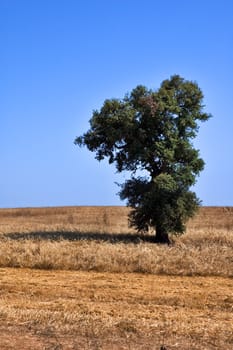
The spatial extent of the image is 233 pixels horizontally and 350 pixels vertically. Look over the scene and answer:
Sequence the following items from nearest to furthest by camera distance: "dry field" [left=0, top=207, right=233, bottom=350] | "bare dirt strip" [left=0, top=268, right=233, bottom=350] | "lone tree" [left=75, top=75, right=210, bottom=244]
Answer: "bare dirt strip" [left=0, top=268, right=233, bottom=350]
"dry field" [left=0, top=207, right=233, bottom=350]
"lone tree" [left=75, top=75, right=210, bottom=244]

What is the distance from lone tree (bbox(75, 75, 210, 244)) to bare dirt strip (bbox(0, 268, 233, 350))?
35.4 feet

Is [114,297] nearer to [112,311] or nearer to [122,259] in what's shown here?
[112,311]

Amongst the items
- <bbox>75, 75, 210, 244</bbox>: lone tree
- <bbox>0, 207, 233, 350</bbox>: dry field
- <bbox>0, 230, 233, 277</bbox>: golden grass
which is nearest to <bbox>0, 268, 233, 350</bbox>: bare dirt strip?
<bbox>0, 207, 233, 350</bbox>: dry field

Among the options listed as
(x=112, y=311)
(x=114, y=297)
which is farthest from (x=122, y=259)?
(x=112, y=311)

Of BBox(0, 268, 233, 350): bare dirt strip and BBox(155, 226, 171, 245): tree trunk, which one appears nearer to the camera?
BBox(0, 268, 233, 350): bare dirt strip

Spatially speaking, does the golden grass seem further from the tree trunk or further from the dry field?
the tree trunk

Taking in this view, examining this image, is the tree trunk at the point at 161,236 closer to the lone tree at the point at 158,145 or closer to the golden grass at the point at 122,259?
the lone tree at the point at 158,145

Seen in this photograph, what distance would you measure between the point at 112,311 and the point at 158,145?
15.9m

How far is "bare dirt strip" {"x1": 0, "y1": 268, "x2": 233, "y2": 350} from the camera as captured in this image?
7855mm

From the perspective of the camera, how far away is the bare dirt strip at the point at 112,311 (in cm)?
786

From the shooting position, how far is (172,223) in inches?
1057

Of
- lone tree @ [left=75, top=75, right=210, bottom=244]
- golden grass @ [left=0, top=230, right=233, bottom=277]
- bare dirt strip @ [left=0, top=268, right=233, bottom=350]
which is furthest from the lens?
lone tree @ [left=75, top=75, right=210, bottom=244]

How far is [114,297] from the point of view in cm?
1269

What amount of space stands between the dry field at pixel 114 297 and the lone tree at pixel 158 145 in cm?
639
